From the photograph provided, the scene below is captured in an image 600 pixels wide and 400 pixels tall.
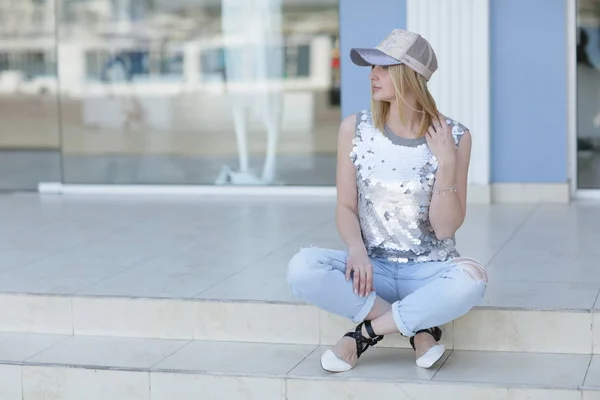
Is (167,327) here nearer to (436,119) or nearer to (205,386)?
A: (205,386)

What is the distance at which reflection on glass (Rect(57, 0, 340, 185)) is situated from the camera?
7.29m

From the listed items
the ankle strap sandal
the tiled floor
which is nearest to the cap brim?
the ankle strap sandal

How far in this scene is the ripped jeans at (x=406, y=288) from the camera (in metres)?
3.63

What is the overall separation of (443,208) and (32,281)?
1.93 metres

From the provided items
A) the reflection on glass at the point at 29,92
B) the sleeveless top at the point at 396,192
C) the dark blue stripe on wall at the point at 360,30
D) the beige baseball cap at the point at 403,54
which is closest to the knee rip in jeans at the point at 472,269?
the sleeveless top at the point at 396,192

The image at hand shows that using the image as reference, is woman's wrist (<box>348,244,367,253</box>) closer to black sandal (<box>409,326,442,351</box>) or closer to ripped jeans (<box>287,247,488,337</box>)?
ripped jeans (<box>287,247,488,337</box>)

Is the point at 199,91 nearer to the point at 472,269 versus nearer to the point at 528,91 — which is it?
the point at 528,91

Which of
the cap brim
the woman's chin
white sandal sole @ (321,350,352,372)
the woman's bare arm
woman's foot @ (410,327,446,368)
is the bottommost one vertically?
white sandal sole @ (321,350,352,372)

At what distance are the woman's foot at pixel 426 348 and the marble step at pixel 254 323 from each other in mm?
211

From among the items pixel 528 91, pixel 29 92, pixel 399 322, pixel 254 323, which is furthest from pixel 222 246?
pixel 29 92

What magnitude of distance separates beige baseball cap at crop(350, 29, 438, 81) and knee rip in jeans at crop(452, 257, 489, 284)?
64cm

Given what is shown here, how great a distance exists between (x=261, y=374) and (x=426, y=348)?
1.87 ft

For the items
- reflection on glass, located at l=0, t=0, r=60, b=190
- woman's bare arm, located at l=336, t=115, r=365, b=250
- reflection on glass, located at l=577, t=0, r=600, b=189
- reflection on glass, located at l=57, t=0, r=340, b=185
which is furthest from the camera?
reflection on glass, located at l=0, t=0, r=60, b=190

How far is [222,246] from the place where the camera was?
18.0ft
